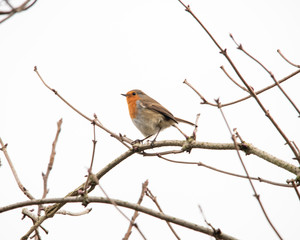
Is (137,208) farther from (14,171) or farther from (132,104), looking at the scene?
(132,104)

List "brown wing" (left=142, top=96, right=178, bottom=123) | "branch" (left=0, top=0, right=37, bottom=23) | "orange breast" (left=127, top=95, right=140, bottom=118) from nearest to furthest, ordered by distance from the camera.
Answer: "branch" (left=0, top=0, right=37, bottom=23)
"brown wing" (left=142, top=96, right=178, bottom=123)
"orange breast" (left=127, top=95, right=140, bottom=118)

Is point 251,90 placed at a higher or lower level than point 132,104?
lower

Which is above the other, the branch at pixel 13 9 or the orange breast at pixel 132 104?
the orange breast at pixel 132 104

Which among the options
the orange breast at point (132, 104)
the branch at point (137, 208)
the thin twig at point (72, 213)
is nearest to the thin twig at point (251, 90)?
the branch at point (137, 208)

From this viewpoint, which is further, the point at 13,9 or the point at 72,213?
the point at 72,213

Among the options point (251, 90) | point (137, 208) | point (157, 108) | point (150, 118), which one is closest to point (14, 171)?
point (137, 208)

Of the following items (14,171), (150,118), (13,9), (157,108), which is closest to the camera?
(13,9)

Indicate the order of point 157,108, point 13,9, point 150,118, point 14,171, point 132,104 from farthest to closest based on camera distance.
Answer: point 132,104
point 157,108
point 150,118
point 14,171
point 13,9

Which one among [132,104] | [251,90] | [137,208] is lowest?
[137,208]

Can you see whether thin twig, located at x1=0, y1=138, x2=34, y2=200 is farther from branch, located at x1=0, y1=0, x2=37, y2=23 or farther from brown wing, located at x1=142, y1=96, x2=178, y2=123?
brown wing, located at x1=142, y1=96, x2=178, y2=123

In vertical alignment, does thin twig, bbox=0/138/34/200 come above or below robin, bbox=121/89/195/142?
below

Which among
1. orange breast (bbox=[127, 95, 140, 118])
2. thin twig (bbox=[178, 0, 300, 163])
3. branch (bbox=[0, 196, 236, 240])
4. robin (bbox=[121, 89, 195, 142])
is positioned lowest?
branch (bbox=[0, 196, 236, 240])

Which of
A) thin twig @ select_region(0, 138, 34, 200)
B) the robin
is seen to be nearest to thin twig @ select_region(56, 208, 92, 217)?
thin twig @ select_region(0, 138, 34, 200)

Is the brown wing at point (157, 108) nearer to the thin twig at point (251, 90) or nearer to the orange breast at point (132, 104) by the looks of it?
Answer: the orange breast at point (132, 104)
